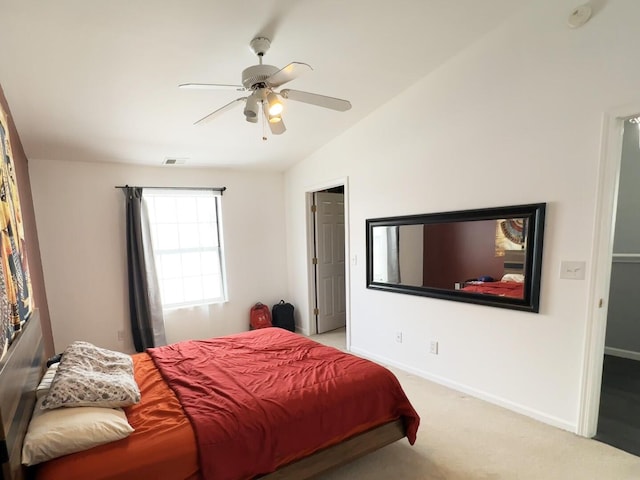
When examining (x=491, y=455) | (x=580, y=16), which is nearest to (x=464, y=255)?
(x=491, y=455)

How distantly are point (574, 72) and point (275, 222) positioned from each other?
11.9 ft

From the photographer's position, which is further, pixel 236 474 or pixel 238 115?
pixel 238 115

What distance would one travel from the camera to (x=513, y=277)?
7.88 feet

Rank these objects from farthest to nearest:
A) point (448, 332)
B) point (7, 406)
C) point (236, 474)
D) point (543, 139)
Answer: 1. point (448, 332)
2. point (543, 139)
3. point (236, 474)
4. point (7, 406)

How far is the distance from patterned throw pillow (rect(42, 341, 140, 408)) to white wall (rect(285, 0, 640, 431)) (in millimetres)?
2407

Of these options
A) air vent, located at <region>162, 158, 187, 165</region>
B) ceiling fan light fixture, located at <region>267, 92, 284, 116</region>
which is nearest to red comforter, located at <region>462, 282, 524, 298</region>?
ceiling fan light fixture, located at <region>267, 92, 284, 116</region>

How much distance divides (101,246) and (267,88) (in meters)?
2.94

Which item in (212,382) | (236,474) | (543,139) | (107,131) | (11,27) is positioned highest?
(11,27)

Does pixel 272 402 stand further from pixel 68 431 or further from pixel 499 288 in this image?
pixel 499 288

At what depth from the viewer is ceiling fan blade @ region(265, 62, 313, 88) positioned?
1534 mm

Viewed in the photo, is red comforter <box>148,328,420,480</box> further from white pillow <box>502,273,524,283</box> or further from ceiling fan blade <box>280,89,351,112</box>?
ceiling fan blade <box>280,89,351,112</box>

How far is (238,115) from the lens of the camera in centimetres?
289

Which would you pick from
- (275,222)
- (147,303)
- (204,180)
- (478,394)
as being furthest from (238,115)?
(478,394)

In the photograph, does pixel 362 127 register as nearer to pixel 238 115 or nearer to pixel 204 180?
pixel 238 115
